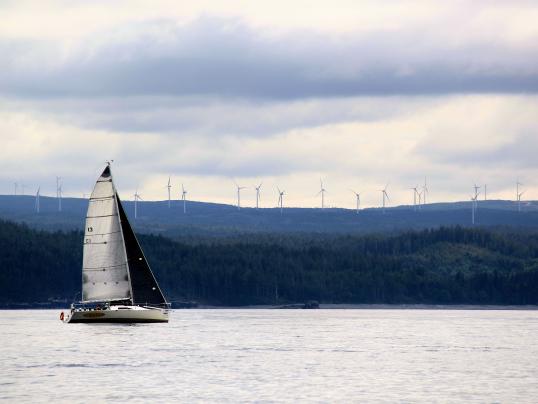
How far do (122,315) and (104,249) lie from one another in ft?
25.9

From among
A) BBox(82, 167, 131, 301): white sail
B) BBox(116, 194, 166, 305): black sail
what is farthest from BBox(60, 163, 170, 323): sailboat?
BBox(116, 194, 166, 305): black sail

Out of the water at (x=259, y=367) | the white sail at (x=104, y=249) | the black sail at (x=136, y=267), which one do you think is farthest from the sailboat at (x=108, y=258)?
the water at (x=259, y=367)

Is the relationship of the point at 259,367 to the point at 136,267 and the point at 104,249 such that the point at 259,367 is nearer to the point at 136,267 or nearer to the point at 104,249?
the point at 104,249

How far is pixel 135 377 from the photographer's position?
10406cm

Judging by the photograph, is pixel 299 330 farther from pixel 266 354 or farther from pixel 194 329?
pixel 266 354

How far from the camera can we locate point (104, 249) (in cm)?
16950

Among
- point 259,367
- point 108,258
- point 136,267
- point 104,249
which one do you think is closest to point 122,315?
point 136,267

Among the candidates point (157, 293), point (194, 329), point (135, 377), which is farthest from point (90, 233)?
point (135, 377)

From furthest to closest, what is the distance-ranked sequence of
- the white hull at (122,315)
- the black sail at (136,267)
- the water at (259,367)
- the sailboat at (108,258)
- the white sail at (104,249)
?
the black sail at (136,267) < the white sail at (104,249) < the sailboat at (108,258) < the white hull at (122,315) < the water at (259,367)

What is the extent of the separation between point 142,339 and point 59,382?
167 ft

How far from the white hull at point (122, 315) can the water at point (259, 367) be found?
1.44 meters

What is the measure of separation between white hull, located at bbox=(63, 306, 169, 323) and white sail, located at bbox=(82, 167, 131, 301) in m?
1.96

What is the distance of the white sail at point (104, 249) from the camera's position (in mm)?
169250

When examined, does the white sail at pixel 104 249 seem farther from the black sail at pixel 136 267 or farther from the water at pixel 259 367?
the water at pixel 259 367
